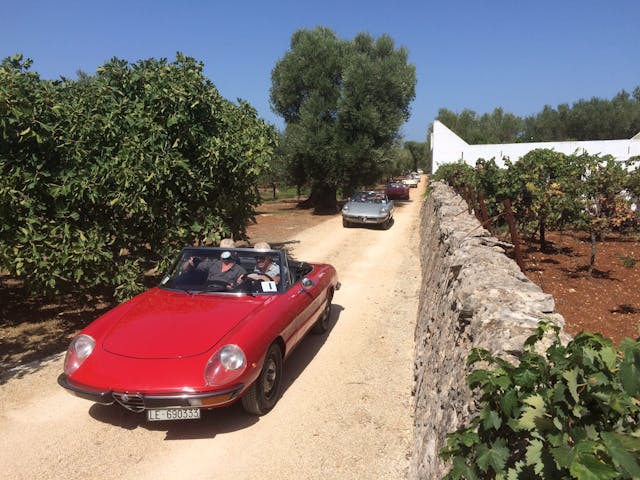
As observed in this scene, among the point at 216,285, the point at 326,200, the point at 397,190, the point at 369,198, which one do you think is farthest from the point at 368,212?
the point at 397,190

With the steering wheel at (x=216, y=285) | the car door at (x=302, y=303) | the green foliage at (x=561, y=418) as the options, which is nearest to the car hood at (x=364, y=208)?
the car door at (x=302, y=303)

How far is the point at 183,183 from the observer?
24.4 ft

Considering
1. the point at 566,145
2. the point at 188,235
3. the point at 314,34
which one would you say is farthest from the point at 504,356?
the point at 314,34

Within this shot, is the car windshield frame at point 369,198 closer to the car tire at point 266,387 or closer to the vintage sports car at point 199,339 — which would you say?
the vintage sports car at point 199,339

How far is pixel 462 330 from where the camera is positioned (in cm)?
368

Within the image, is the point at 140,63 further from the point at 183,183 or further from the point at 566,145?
the point at 566,145

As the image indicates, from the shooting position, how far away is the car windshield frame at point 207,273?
16.7 ft

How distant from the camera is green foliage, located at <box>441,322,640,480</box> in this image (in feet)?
5.13

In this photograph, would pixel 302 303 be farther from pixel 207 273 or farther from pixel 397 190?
pixel 397 190

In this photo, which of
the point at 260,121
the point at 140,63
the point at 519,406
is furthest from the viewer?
the point at 260,121

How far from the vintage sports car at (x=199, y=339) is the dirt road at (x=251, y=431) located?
0.38 m

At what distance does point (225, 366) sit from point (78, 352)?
58.3 inches

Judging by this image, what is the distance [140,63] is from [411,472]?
7.30 m

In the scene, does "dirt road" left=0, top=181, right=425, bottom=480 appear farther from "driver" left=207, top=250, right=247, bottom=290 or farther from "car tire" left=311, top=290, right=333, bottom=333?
"driver" left=207, top=250, right=247, bottom=290
